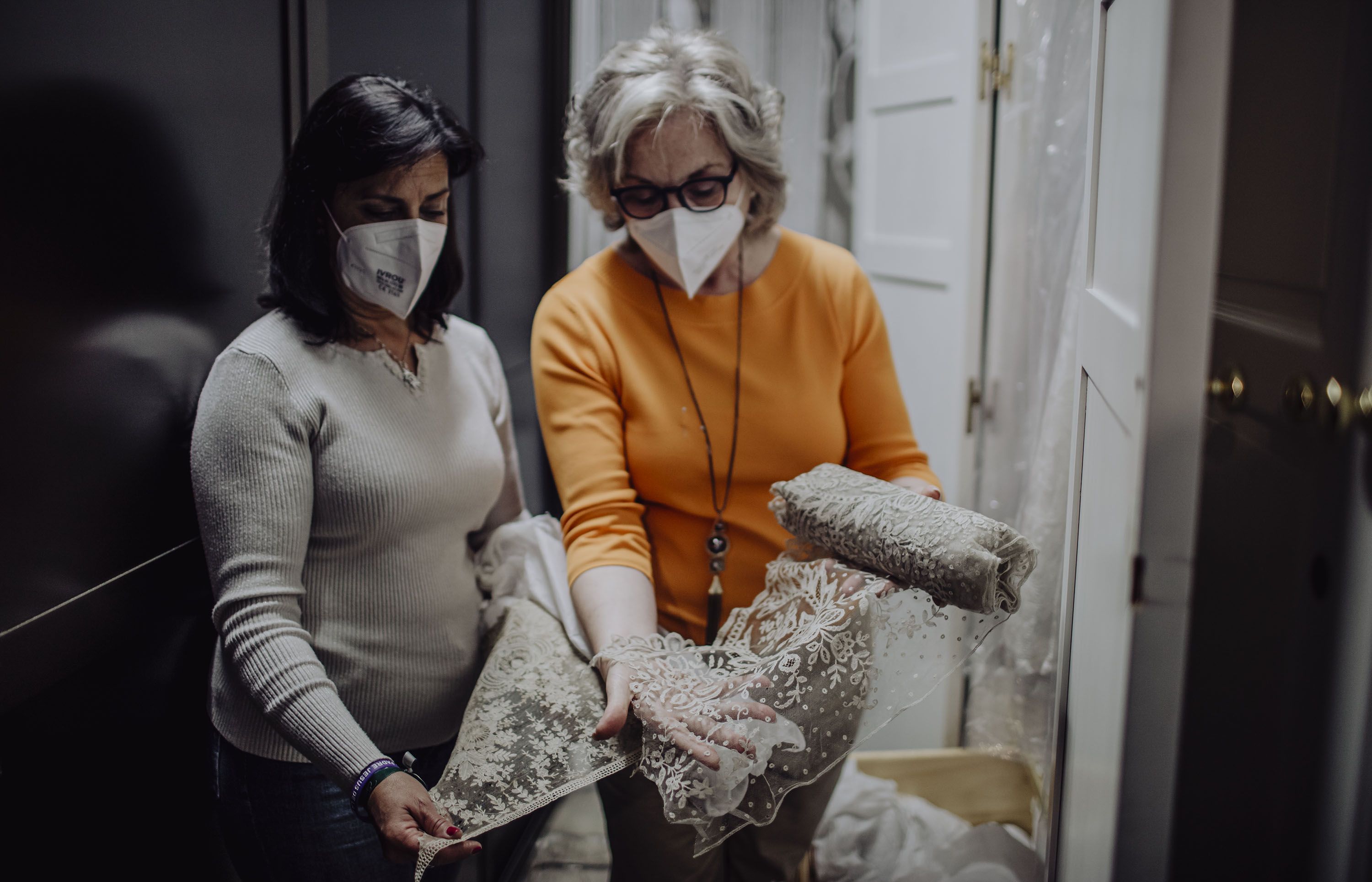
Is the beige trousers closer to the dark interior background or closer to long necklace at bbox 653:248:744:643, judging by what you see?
long necklace at bbox 653:248:744:643

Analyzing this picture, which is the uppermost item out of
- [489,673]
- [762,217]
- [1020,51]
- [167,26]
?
[1020,51]

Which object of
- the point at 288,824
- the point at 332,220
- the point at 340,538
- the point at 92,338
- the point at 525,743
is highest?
the point at 332,220

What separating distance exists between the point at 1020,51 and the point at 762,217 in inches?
37.9

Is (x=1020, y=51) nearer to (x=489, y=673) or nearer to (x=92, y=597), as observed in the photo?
(x=489, y=673)

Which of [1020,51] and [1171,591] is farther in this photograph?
[1020,51]

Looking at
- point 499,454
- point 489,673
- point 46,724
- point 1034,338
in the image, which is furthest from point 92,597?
point 1034,338

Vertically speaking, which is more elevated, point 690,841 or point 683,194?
point 683,194

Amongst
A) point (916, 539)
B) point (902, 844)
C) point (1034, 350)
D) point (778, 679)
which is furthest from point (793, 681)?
point (1034, 350)

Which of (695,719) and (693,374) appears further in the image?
(693,374)

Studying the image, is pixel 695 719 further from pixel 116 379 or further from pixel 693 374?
pixel 116 379

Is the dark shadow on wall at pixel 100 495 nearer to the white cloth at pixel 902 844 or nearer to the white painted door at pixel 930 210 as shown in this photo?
the white cloth at pixel 902 844

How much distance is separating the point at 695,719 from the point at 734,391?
0.52 meters

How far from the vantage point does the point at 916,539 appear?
3.51ft

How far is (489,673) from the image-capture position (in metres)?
1.18
